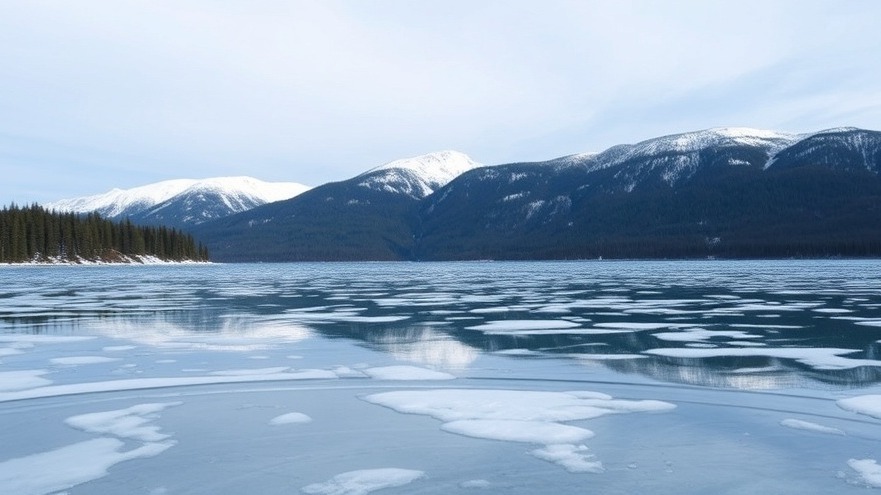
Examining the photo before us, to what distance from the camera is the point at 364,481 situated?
679 cm

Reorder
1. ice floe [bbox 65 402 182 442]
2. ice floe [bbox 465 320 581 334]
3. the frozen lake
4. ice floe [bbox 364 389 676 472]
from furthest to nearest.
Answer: ice floe [bbox 465 320 581 334]
ice floe [bbox 65 402 182 442]
ice floe [bbox 364 389 676 472]
the frozen lake

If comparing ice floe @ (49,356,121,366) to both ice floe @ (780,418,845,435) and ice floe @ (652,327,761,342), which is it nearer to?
ice floe @ (780,418,845,435)

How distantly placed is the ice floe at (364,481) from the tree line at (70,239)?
119363 millimetres

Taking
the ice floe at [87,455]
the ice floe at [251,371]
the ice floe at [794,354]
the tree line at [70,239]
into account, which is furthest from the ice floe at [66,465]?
the tree line at [70,239]

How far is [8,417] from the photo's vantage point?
9.44 metres

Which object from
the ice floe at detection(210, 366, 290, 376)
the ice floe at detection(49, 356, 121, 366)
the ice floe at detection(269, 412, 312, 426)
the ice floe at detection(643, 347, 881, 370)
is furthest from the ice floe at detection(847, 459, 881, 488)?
the ice floe at detection(49, 356, 121, 366)

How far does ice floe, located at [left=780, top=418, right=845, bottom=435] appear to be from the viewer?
838 centimetres

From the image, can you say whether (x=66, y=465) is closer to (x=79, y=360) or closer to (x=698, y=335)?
(x=79, y=360)

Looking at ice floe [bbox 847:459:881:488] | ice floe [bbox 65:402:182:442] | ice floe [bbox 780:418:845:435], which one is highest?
ice floe [bbox 65:402:182:442]

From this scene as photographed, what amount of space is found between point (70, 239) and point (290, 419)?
423 feet

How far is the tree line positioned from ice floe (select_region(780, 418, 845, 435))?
121 m

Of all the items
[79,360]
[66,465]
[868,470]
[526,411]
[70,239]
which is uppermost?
[70,239]

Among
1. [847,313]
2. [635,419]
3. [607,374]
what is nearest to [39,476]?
[635,419]

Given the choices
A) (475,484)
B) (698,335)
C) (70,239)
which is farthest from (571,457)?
(70,239)
